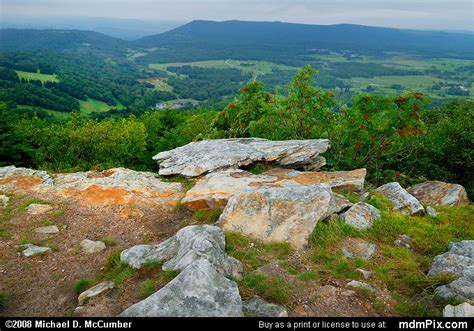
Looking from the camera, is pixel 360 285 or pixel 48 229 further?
pixel 48 229

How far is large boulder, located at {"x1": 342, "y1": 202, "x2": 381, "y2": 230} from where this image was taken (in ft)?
33.1

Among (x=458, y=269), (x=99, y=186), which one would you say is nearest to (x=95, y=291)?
(x=99, y=186)

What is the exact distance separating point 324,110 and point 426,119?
86.7ft

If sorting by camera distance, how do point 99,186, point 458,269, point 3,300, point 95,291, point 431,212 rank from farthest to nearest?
point 99,186 < point 431,212 < point 458,269 < point 3,300 < point 95,291

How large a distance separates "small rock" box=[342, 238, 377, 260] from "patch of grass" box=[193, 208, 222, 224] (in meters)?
4.02

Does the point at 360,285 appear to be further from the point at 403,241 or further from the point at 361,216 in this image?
the point at 361,216

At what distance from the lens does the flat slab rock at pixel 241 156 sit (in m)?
14.5

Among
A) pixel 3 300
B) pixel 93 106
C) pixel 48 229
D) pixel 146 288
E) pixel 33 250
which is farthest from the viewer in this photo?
pixel 93 106

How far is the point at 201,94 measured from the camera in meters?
181

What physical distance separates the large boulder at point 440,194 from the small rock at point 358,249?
634 centimetres

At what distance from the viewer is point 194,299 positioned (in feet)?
20.6

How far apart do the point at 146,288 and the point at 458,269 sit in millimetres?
7181

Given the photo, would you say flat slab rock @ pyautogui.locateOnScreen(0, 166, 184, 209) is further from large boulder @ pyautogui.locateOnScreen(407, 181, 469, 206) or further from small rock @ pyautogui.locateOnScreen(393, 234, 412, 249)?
large boulder @ pyautogui.locateOnScreen(407, 181, 469, 206)

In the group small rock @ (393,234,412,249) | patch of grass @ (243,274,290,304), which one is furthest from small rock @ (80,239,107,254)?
small rock @ (393,234,412,249)
